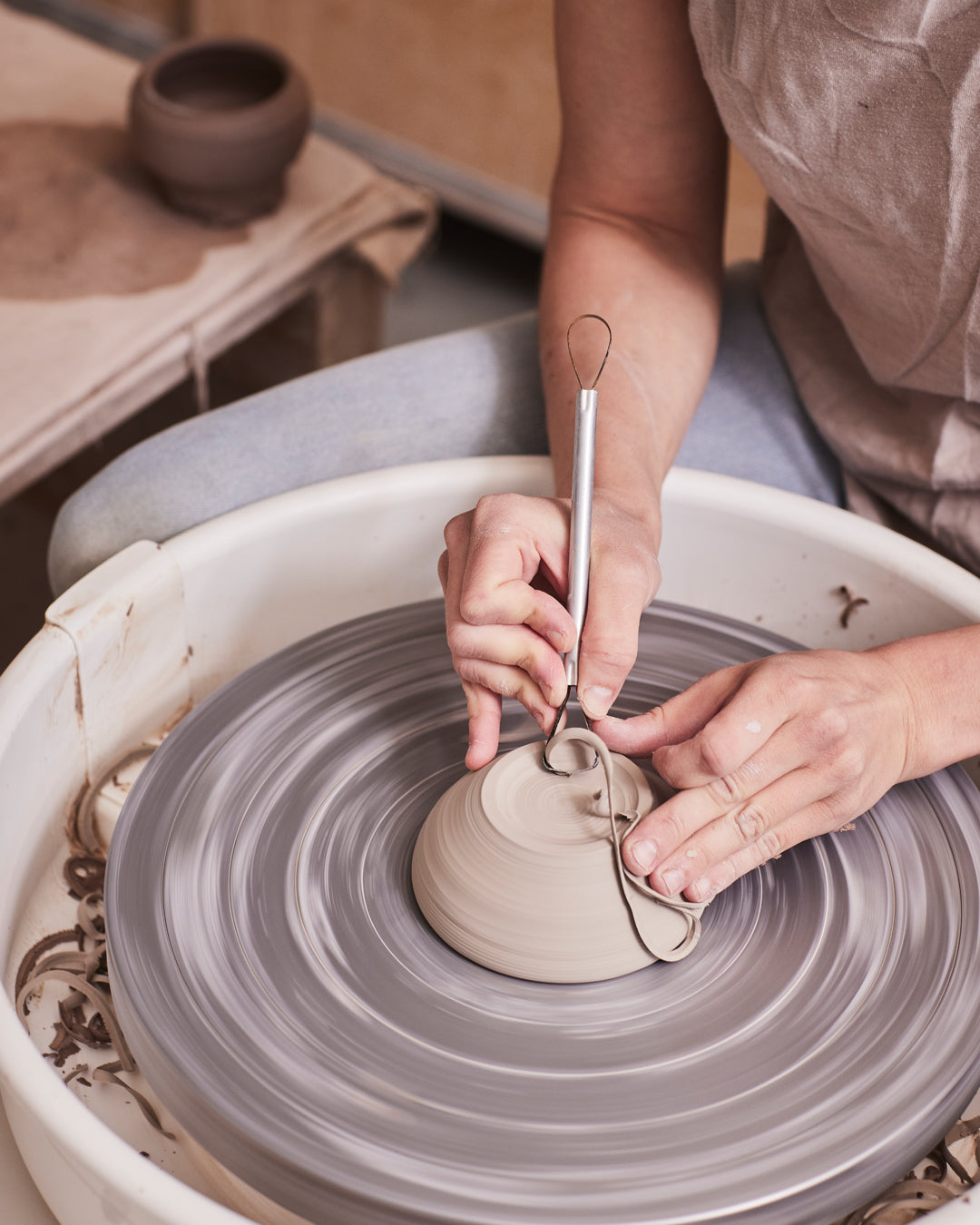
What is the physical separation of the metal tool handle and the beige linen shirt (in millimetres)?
337

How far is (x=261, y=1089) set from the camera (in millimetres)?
780

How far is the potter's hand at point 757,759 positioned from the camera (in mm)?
813

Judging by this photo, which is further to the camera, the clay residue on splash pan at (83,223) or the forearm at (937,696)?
the clay residue on splash pan at (83,223)

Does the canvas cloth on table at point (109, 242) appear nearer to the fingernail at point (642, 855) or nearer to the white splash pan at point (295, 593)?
the white splash pan at point (295, 593)

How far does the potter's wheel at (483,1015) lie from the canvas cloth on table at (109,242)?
769 millimetres

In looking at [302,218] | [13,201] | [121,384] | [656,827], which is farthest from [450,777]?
[13,201]

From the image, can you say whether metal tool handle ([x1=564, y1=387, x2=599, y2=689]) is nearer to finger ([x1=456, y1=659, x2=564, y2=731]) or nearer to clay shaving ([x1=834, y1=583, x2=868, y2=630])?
finger ([x1=456, y1=659, x2=564, y2=731])

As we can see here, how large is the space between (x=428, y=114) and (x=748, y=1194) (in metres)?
2.72

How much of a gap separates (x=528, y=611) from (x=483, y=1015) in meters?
0.27

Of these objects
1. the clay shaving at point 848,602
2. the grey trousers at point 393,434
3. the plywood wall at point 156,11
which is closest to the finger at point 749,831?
the clay shaving at point 848,602

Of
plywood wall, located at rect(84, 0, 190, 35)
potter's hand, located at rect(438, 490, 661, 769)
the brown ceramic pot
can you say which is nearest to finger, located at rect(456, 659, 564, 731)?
potter's hand, located at rect(438, 490, 661, 769)

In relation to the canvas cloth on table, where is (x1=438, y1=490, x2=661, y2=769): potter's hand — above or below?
above

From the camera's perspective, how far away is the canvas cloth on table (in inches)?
64.4

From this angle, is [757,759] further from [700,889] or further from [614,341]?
[614,341]
